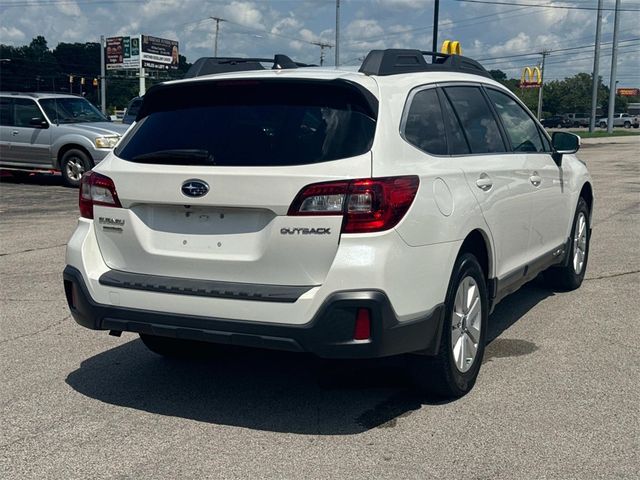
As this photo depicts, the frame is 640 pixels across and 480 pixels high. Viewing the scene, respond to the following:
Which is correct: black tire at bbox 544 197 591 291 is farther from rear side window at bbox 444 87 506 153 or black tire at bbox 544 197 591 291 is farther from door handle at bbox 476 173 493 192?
door handle at bbox 476 173 493 192

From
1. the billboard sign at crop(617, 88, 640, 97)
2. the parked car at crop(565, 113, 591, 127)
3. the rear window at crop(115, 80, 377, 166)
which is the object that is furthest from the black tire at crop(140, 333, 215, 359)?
the billboard sign at crop(617, 88, 640, 97)

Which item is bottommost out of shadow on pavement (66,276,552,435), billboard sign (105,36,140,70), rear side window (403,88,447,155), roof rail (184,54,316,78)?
shadow on pavement (66,276,552,435)

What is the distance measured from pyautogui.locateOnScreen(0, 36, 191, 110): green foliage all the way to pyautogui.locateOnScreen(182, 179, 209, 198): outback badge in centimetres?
9900

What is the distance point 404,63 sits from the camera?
4.60 m

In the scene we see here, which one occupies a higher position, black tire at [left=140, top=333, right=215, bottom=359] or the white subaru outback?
the white subaru outback

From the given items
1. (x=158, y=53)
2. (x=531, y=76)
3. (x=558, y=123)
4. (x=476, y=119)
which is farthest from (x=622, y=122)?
(x=476, y=119)

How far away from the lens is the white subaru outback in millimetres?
3740

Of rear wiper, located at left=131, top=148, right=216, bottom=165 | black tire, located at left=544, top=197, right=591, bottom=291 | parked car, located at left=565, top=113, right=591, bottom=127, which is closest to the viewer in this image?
rear wiper, located at left=131, top=148, right=216, bottom=165

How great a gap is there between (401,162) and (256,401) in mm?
1579

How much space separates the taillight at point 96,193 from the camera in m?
4.24

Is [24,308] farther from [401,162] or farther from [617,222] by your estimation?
[617,222]

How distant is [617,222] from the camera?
11641 millimetres

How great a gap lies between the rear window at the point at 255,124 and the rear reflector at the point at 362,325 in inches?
29.4

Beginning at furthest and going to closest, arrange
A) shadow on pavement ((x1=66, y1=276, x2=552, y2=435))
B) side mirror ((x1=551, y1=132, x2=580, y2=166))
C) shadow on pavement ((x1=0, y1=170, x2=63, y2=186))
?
shadow on pavement ((x1=0, y1=170, x2=63, y2=186))
side mirror ((x1=551, y1=132, x2=580, y2=166))
shadow on pavement ((x1=66, y1=276, x2=552, y2=435))
